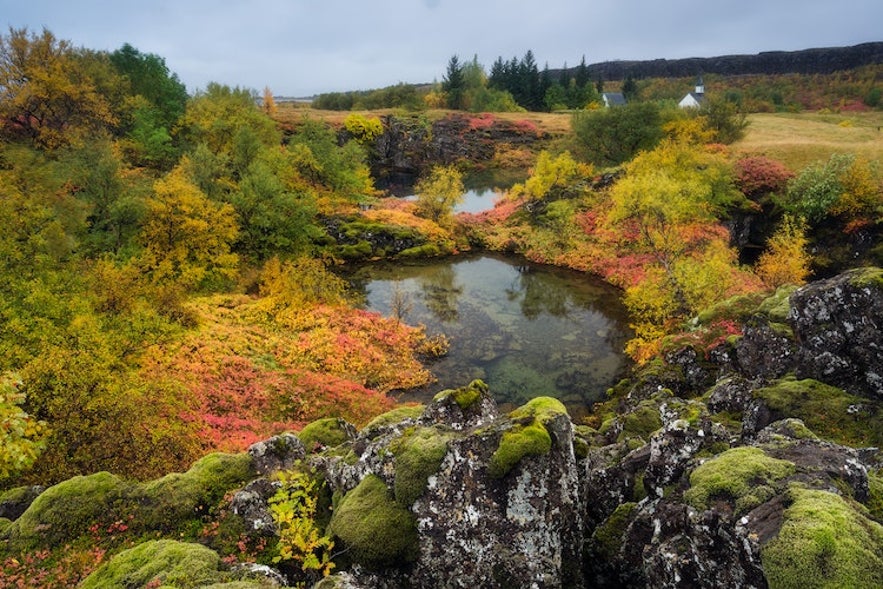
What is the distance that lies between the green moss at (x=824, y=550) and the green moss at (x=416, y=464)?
229 inches

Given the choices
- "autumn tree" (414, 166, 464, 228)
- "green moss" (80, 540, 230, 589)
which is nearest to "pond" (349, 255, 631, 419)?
"autumn tree" (414, 166, 464, 228)

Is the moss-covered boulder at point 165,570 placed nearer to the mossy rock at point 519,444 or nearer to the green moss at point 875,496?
the mossy rock at point 519,444

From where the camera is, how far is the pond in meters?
29.6

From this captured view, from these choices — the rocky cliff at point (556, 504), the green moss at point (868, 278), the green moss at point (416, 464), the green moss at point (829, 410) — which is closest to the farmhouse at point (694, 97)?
the green moss at point (868, 278)

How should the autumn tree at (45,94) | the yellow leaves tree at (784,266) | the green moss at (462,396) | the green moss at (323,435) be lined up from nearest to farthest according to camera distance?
1. the green moss at (462,396)
2. the green moss at (323,435)
3. the yellow leaves tree at (784,266)
4. the autumn tree at (45,94)

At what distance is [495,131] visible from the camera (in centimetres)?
11744

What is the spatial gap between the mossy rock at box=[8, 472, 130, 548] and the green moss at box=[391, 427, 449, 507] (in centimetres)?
722

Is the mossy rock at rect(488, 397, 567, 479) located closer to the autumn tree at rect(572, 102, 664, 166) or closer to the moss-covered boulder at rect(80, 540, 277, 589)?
the moss-covered boulder at rect(80, 540, 277, 589)

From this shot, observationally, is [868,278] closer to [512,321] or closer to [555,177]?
[512,321]

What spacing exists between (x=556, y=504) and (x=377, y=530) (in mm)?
3679

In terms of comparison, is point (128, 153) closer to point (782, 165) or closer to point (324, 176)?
point (324, 176)

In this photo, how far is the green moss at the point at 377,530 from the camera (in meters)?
9.66

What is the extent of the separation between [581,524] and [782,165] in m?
58.2

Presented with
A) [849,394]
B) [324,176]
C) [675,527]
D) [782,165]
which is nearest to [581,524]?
[675,527]
